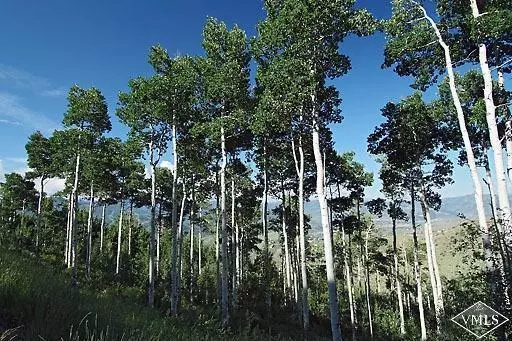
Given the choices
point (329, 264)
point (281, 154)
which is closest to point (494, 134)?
point (329, 264)

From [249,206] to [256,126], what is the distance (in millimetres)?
15090

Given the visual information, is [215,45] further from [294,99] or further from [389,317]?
[389,317]

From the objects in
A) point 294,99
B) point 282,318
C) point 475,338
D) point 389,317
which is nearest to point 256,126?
point 294,99

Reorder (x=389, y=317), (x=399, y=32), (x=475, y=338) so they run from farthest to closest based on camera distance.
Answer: (x=389, y=317) → (x=399, y=32) → (x=475, y=338)

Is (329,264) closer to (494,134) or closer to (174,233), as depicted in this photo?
(494,134)

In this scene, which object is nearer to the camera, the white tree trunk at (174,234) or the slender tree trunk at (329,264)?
the slender tree trunk at (329,264)

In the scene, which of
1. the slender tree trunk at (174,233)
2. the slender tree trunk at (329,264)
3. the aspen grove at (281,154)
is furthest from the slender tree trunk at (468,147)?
the slender tree trunk at (174,233)

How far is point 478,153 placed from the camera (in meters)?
19.1

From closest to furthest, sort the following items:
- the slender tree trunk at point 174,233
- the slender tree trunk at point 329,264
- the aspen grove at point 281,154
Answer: the aspen grove at point 281,154 < the slender tree trunk at point 329,264 < the slender tree trunk at point 174,233

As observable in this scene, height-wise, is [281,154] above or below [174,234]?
above

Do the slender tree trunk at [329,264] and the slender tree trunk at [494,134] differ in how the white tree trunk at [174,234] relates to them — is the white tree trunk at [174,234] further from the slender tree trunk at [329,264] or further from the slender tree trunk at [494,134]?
the slender tree trunk at [494,134]

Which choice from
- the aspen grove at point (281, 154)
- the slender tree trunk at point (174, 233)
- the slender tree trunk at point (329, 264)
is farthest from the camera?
the slender tree trunk at point (174, 233)

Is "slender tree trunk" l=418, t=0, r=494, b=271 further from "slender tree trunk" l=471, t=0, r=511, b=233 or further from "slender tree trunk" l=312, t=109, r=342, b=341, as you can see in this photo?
"slender tree trunk" l=312, t=109, r=342, b=341

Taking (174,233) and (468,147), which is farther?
(174,233)
